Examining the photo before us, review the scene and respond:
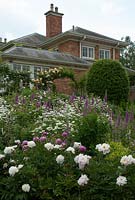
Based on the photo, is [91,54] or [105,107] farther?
[91,54]

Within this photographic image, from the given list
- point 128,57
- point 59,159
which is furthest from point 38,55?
point 128,57

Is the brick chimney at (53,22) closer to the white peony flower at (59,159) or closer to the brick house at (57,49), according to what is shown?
the brick house at (57,49)

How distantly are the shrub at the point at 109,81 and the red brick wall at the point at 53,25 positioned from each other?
1709 centimetres

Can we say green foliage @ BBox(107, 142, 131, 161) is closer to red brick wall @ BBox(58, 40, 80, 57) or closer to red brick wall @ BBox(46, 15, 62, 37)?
red brick wall @ BBox(58, 40, 80, 57)

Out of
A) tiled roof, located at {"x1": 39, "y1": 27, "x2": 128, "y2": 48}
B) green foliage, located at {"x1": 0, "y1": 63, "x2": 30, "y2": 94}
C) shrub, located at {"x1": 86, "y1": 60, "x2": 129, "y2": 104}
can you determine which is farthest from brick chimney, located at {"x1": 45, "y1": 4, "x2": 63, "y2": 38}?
shrub, located at {"x1": 86, "y1": 60, "x2": 129, "y2": 104}

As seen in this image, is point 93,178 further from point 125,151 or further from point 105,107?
point 105,107

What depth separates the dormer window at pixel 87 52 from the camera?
2932cm

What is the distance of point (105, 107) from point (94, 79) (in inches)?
221

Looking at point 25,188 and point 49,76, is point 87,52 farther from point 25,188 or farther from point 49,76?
point 25,188

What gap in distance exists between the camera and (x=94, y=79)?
15.9 metres

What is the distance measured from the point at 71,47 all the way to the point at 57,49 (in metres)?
1.70

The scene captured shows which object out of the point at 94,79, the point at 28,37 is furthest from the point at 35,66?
the point at 28,37

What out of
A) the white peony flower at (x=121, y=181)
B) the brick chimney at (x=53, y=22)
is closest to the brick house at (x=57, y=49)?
the brick chimney at (x=53, y=22)

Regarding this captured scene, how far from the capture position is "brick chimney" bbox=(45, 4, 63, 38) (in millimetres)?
32562
